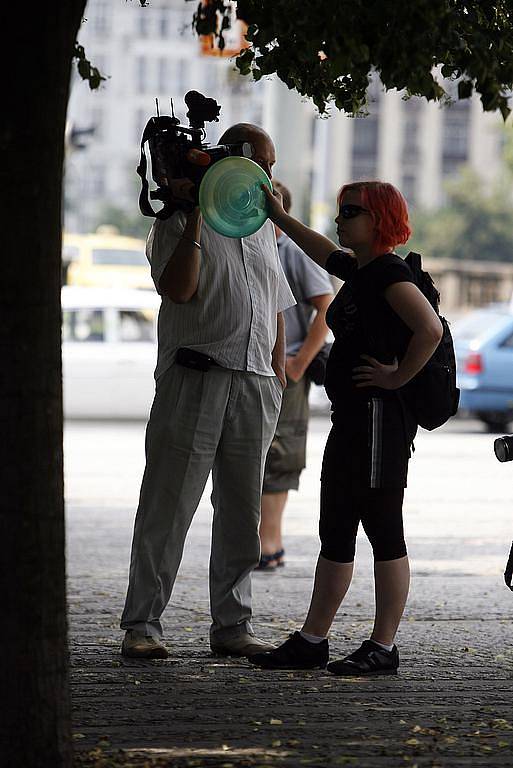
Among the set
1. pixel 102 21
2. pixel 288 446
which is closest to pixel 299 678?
pixel 288 446

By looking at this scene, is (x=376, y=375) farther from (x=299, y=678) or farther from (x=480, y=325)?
(x=480, y=325)

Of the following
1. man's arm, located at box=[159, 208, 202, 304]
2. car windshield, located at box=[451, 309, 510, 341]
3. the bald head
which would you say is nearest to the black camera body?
man's arm, located at box=[159, 208, 202, 304]

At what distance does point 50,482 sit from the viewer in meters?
3.91

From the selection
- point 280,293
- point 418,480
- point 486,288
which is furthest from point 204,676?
point 486,288

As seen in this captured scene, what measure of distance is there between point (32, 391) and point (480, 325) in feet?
59.4

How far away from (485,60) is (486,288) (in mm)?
56619

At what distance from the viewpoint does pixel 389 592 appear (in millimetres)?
5555

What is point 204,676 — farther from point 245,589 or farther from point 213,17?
point 213,17

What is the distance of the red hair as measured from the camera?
5516mm

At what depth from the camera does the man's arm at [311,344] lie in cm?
795

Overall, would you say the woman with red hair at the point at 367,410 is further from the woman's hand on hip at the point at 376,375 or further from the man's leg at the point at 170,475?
the man's leg at the point at 170,475

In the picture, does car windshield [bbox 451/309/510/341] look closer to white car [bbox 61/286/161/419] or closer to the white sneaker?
white car [bbox 61/286/161/419]

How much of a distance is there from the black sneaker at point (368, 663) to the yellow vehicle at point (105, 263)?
23.0 metres

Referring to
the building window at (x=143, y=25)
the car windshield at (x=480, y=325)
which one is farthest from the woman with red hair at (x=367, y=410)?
the building window at (x=143, y=25)
